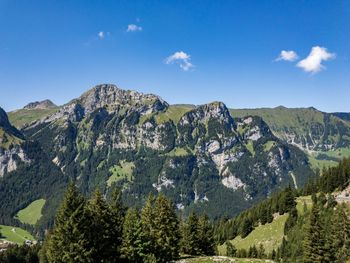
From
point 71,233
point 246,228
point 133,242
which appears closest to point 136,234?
point 133,242

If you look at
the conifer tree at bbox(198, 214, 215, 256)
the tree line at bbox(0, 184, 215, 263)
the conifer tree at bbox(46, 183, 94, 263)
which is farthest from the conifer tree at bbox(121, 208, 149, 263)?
the conifer tree at bbox(198, 214, 215, 256)

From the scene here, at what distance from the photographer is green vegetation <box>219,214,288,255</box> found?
13425cm

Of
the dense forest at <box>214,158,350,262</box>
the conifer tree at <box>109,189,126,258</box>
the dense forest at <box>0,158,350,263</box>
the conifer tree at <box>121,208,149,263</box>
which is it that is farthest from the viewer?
the dense forest at <box>214,158,350,262</box>

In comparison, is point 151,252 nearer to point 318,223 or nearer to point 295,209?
point 318,223

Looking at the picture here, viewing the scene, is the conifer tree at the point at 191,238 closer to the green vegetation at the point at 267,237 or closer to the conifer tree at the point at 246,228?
the green vegetation at the point at 267,237

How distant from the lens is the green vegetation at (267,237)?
13425 centimetres

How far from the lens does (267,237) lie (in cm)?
14012

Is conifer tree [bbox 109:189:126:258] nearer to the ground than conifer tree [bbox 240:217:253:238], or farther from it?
farther from it

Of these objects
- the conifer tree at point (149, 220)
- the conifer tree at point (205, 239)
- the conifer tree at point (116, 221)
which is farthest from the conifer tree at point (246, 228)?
the conifer tree at point (116, 221)

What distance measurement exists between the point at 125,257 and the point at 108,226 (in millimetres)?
5470

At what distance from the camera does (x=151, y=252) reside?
6234 centimetres

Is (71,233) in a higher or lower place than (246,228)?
higher

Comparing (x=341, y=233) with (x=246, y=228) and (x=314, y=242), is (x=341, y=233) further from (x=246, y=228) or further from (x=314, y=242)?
(x=246, y=228)

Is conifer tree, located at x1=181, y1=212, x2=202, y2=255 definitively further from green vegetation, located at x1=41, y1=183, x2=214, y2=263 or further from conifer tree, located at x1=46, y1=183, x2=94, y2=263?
conifer tree, located at x1=46, y1=183, x2=94, y2=263
